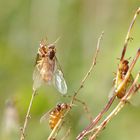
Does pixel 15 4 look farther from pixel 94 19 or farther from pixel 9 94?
pixel 9 94

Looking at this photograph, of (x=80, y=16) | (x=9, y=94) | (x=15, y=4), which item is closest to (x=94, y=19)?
(x=80, y=16)

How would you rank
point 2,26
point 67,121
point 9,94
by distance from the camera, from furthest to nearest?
point 2,26, point 9,94, point 67,121

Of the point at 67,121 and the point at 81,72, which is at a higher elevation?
the point at 81,72

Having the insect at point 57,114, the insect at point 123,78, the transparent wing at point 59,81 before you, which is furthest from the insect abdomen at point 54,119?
the insect at point 123,78

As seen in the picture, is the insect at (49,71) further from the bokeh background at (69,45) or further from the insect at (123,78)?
the bokeh background at (69,45)

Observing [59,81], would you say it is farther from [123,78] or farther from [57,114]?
[123,78]

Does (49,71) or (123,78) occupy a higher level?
(49,71)

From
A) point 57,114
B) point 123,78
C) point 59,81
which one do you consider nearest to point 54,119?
point 57,114

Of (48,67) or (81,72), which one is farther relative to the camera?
(81,72)

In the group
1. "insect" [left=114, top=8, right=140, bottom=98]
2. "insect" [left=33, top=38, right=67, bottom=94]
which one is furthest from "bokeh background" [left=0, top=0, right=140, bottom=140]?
"insect" [left=114, top=8, right=140, bottom=98]
